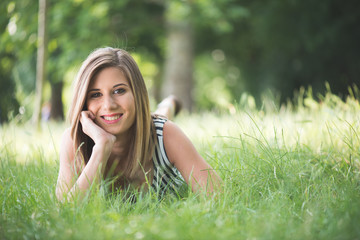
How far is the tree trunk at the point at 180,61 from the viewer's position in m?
10.0

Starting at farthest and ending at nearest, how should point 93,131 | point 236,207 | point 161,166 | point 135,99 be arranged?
point 161,166 < point 135,99 < point 93,131 < point 236,207

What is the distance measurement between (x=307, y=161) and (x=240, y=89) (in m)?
14.0

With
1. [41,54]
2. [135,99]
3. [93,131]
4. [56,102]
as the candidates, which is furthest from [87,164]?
[56,102]

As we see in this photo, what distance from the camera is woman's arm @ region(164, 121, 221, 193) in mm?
2166

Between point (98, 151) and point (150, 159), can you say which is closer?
point (98, 151)

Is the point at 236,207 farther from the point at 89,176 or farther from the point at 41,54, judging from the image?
the point at 41,54

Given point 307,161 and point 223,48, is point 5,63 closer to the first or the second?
point 307,161

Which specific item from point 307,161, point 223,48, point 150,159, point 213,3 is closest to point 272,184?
point 307,161

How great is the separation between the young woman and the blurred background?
1.94m

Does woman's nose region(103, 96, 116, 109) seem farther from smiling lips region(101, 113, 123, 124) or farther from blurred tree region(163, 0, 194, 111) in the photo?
blurred tree region(163, 0, 194, 111)

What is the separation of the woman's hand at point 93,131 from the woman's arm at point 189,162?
1.40ft

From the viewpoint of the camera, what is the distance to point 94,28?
8.31 metres

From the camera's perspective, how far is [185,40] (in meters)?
10.1

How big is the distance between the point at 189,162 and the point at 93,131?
0.68 meters
